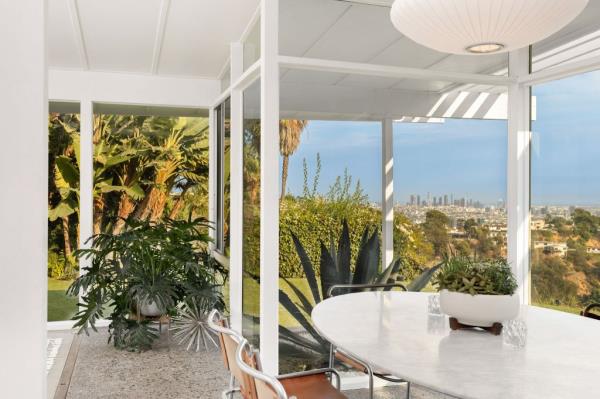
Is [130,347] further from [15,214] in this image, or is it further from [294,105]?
[15,214]

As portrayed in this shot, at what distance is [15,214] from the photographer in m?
1.68

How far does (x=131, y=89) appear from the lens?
594 cm

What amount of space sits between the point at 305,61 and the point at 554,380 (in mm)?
2397

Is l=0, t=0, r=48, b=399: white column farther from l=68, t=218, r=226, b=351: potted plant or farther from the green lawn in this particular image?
the green lawn

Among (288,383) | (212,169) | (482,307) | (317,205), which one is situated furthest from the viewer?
(212,169)

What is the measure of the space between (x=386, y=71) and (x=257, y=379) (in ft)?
7.96

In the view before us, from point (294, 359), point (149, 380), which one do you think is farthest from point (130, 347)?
point (294, 359)

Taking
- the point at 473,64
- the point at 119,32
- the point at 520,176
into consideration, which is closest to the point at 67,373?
the point at 119,32

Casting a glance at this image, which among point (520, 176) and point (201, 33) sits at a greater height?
point (201, 33)

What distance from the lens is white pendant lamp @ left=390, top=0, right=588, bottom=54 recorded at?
76.2 inches

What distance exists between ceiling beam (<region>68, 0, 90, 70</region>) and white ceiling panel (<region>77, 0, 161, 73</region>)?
0.03 metres

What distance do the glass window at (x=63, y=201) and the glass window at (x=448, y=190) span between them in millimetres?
3984

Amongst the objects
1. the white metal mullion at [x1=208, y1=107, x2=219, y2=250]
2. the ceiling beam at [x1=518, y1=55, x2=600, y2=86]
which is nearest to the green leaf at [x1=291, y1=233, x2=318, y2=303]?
the ceiling beam at [x1=518, y1=55, x2=600, y2=86]

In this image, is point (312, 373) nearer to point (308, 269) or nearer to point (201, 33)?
point (308, 269)
